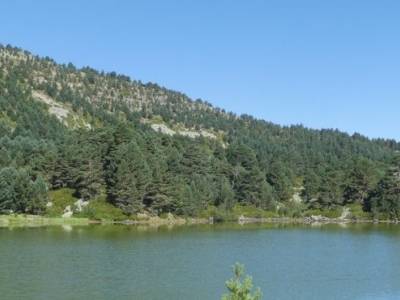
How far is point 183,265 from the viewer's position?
7506 cm

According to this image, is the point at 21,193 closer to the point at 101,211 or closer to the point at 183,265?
the point at 101,211

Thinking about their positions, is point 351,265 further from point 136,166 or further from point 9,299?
point 136,166

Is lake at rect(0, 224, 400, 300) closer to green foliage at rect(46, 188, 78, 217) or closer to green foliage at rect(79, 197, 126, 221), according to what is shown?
green foliage at rect(46, 188, 78, 217)

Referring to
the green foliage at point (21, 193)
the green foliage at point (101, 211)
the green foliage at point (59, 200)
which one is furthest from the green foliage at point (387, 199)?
the green foliage at point (21, 193)

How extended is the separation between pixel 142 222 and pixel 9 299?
108755 millimetres

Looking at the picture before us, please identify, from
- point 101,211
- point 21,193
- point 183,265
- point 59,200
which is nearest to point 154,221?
point 101,211

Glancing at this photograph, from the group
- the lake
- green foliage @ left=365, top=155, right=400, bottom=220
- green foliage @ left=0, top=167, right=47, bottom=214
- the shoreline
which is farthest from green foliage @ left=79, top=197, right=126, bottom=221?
green foliage @ left=365, top=155, right=400, bottom=220

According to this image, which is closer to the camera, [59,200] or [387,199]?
[59,200]

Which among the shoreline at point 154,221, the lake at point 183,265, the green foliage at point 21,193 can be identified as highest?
the green foliage at point 21,193

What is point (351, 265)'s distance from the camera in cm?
7850

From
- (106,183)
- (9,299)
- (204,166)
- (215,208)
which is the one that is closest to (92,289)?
(9,299)

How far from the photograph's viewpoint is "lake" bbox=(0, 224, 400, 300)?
5697 cm

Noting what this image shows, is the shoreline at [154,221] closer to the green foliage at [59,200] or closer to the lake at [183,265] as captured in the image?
the green foliage at [59,200]

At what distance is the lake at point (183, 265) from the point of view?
187 feet
